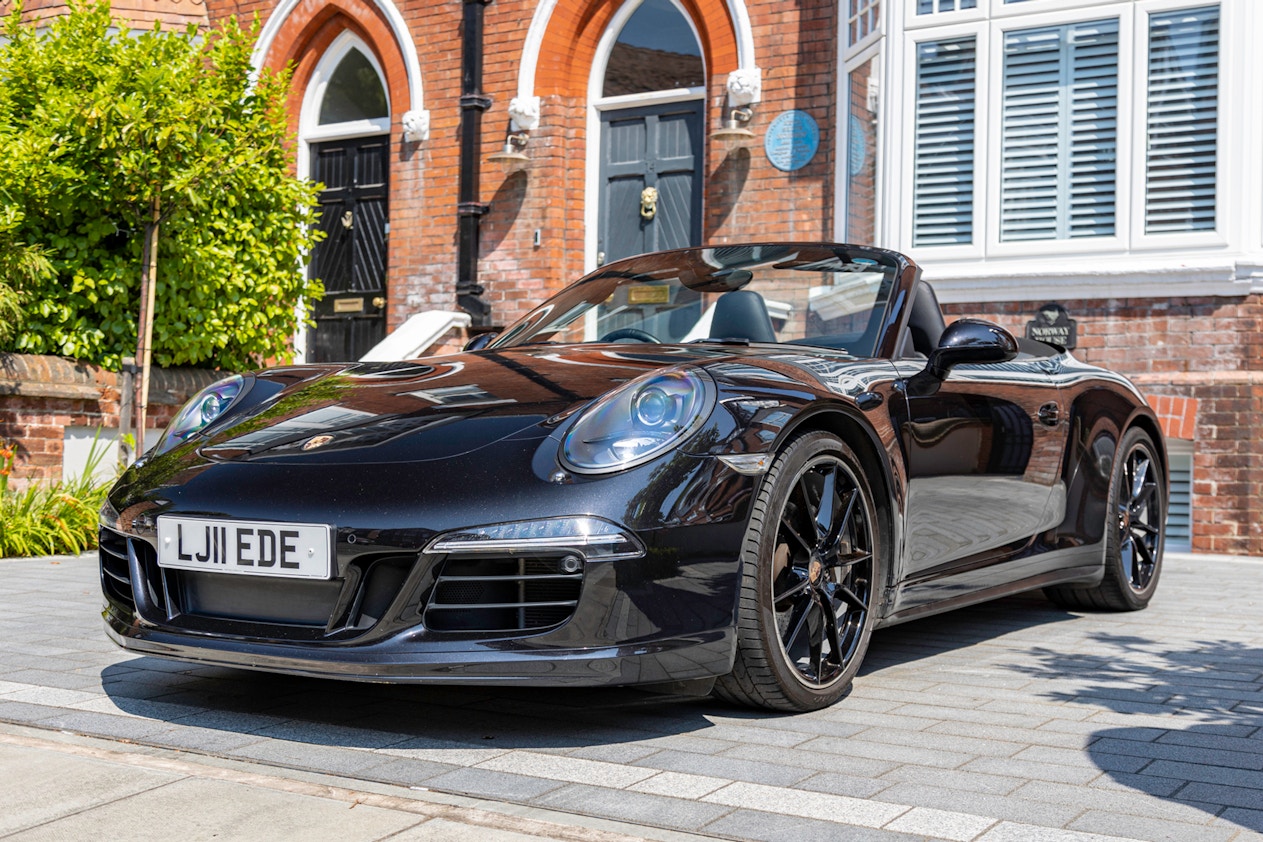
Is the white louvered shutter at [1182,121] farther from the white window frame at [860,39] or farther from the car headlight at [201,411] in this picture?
the car headlight at [201,411]

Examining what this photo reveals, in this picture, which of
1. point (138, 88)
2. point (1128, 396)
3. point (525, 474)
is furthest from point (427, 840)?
point (138, 88)

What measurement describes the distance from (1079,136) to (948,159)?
0.94 meters

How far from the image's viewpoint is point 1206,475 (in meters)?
9.47

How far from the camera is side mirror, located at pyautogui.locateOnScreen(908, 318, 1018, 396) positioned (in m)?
4.23

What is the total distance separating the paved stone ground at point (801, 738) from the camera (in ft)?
9.12

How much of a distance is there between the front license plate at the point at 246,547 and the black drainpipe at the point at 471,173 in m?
9.49

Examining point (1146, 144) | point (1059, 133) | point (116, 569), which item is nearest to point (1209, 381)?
point (1146, 144)

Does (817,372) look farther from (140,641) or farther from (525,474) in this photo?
(140,641)

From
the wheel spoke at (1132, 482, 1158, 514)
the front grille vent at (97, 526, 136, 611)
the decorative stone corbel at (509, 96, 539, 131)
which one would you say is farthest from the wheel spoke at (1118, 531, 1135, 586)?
the decorative stone corbel at (509, 96, 539, 131)

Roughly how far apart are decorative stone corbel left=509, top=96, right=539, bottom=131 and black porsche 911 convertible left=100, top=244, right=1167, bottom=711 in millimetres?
8262

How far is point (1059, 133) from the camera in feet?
33.0

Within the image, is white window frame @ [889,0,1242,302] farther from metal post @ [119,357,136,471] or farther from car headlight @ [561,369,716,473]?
car headlight @ [561,369,716,473]

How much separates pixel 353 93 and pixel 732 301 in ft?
35.6

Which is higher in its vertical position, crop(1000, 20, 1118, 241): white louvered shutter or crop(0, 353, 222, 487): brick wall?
crop(1000, 20, 1118, 241): white louvered shutter
